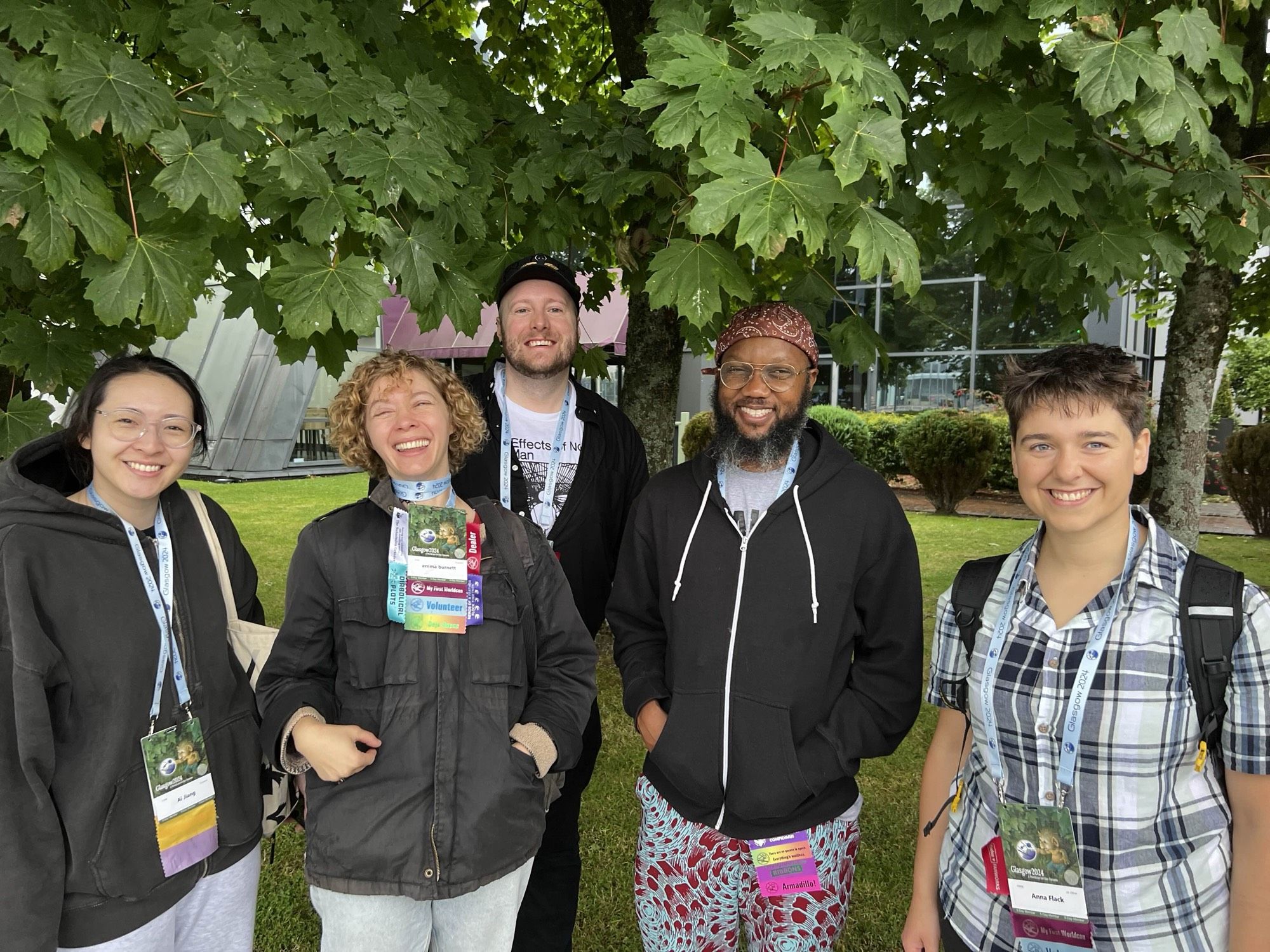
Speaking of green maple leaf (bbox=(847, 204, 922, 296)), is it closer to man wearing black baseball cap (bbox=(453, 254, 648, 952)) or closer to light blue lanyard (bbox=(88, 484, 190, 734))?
man wearing black baseball cap (bbox=(453, 254, 648, 952))

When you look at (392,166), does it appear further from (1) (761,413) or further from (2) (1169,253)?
(2) (1169,253)

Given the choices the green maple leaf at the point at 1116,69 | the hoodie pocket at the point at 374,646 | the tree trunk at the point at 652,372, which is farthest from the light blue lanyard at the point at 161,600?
the tree trunk at the point at 652,372

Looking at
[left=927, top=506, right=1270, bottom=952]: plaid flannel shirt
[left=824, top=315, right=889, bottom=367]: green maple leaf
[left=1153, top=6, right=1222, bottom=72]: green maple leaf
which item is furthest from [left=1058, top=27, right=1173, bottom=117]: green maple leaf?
[left=824, top=315, right=889, bottom=367]: green maple leaf

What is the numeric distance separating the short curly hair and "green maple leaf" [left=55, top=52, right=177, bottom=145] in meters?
0.82

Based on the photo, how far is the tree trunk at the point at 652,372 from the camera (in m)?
5.39

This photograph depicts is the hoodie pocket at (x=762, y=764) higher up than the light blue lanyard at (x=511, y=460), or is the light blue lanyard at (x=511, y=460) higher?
the light blue lanyard at (x=511, y=460)

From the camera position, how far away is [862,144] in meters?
1.82

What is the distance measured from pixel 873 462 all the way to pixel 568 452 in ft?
44.6

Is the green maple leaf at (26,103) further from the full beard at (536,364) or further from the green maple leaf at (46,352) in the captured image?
the full beard at (536,364)

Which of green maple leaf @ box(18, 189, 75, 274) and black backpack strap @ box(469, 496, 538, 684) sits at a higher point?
green maple leaf @ box(18, 189, 75, 274)

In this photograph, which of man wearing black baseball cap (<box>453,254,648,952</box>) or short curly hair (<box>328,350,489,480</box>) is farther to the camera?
man wearing black baseball cap (<box>453,254,648,952</box>)

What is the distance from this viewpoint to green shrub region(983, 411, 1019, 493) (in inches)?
531

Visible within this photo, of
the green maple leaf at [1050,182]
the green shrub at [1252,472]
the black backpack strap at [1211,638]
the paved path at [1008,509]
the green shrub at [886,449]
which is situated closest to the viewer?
the black backpack strap at [1211,638]

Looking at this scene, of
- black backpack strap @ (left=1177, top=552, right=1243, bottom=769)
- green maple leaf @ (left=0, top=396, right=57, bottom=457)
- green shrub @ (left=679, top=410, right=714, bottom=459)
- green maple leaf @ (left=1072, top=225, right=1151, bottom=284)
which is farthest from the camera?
green shrub @ (left=679, top=410, right=714, bottom=459)
